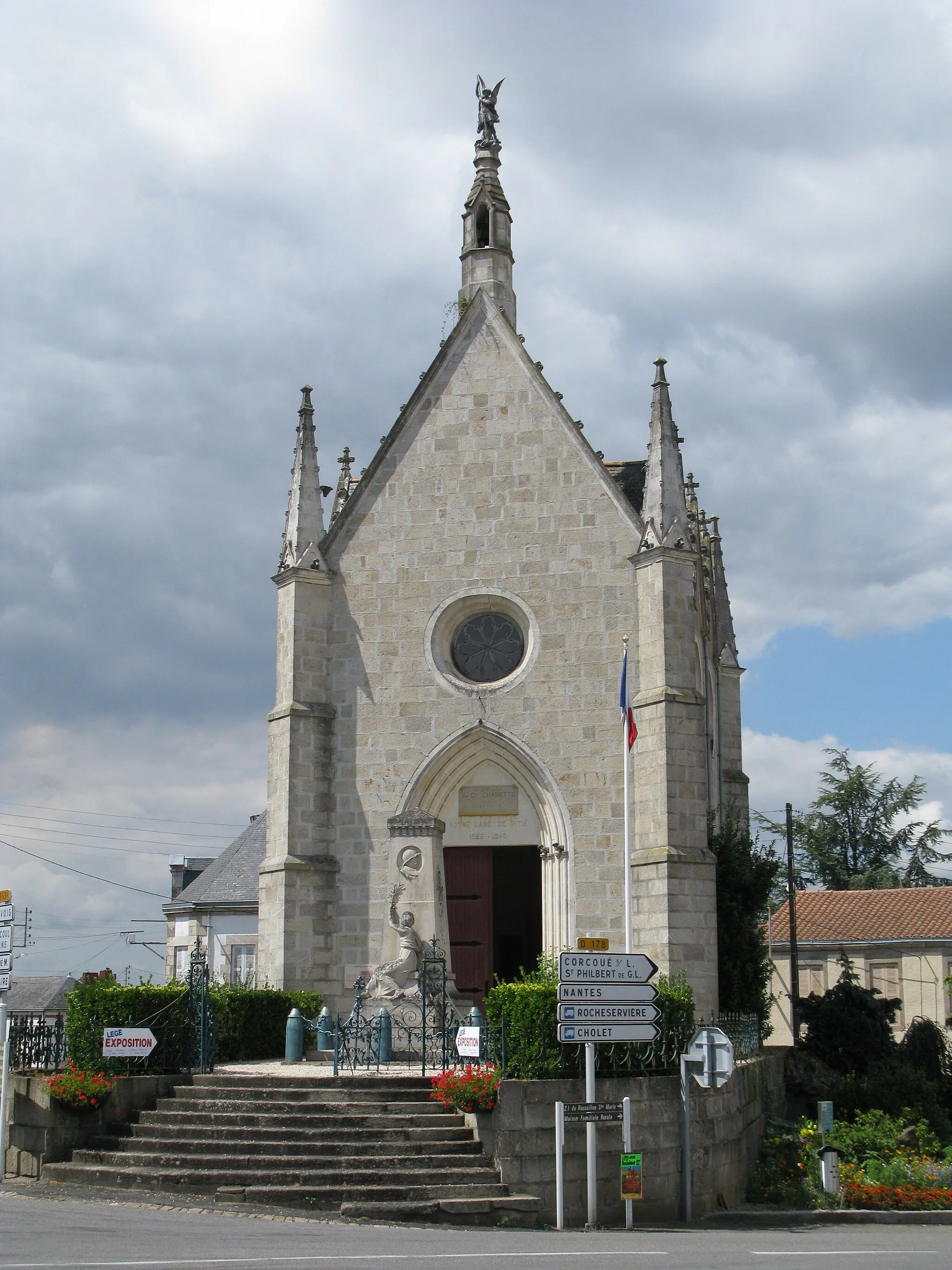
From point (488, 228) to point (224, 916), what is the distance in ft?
64.6

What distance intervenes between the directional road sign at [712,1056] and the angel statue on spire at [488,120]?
17.2 metres

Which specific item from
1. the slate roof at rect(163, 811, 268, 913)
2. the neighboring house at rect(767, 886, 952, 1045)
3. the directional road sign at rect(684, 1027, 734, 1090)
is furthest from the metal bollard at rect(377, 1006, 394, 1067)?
the neighboring house at rect(767, 886, 952, 1045)

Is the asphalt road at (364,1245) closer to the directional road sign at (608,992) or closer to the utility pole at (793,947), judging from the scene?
the directional road sign at (608,992)

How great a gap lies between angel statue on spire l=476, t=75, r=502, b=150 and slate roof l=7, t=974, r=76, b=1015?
34.4 meters

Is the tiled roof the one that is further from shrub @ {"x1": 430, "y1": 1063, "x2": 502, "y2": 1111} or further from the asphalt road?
shrub @ {"x1": 430, "y1": 1063, "x2": 502, "y2": 1111}

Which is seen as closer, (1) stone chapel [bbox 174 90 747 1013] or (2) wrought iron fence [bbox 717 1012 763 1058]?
(2) wrought iron fence [bbox 717 1012 763 1058]

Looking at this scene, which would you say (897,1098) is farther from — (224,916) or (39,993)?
(39,993)

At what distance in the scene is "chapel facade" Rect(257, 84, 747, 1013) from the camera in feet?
70.3

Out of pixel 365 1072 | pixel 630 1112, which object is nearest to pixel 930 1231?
pixel 630 1112

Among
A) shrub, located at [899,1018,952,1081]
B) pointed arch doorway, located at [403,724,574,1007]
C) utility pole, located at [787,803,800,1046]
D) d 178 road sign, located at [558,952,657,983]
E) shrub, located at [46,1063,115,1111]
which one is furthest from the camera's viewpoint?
utility pole, located at [787,803,800,1046]

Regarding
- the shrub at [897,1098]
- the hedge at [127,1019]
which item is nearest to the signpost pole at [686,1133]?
the hedge at [127,1019]

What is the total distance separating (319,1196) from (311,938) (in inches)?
323

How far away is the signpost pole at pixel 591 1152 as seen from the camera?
14.3 m

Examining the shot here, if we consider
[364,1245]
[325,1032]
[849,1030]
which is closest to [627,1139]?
[364,1245]
